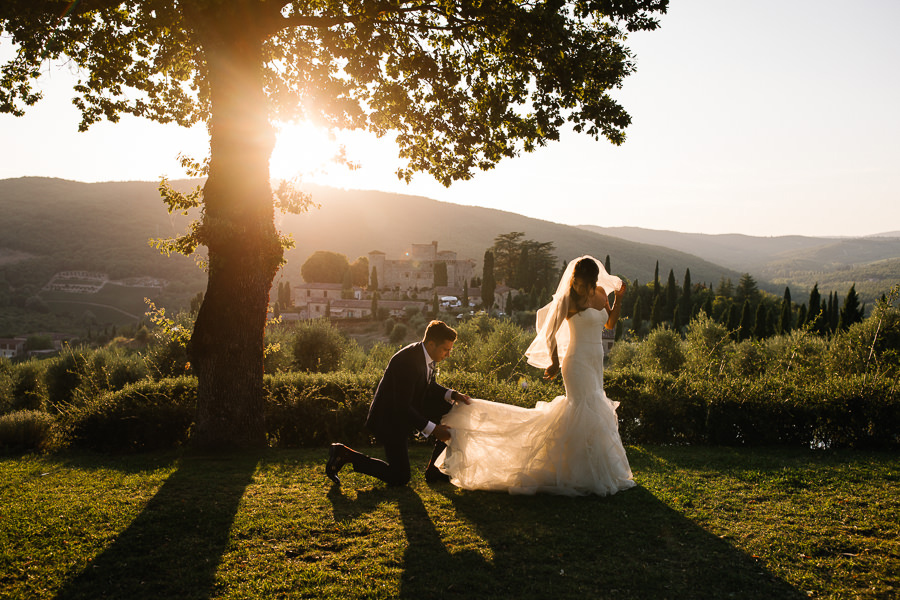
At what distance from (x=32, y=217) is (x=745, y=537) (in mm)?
147423

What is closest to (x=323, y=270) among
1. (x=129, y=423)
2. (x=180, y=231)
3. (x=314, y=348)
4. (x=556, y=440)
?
(x=180, y=231)

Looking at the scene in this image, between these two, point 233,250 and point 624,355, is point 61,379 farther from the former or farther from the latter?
point 624,355

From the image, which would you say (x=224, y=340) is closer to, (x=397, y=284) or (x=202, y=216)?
(x=202, y=216)

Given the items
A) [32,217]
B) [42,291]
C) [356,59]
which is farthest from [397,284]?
[356,59]

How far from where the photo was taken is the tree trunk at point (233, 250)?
8.13 meters

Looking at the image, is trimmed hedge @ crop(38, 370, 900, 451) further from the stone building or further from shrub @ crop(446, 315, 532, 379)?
the stone building

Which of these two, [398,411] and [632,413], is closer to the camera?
[398,411]

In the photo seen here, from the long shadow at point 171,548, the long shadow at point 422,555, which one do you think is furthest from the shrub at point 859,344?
the long shadow at point 171,548

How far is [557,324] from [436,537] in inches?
100

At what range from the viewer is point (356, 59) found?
957cm

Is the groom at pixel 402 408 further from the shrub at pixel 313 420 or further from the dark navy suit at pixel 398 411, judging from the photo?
the shrub at pixel 313 420

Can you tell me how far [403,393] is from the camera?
6.04m

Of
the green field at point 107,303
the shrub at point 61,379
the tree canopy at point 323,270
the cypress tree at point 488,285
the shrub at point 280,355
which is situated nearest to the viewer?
the shrub at point 280,355

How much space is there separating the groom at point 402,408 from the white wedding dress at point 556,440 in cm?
30
